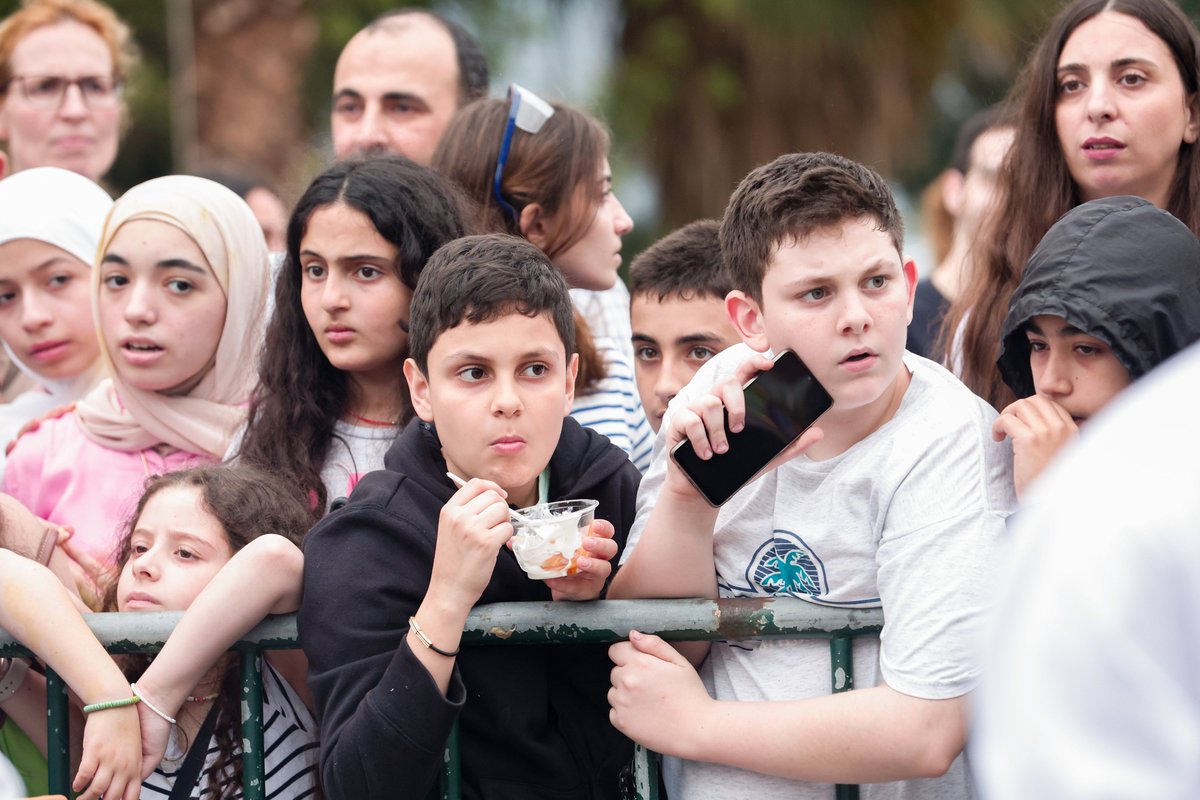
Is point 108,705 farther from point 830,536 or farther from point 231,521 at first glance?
point 830,536

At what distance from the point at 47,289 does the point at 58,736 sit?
5.41 ft

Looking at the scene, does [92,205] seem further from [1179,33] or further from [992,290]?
[1179,33]

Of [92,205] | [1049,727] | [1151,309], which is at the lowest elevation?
[1049,727]

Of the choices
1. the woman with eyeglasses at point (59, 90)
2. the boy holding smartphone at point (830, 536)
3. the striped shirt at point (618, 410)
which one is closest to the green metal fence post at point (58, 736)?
the boy holding smartphone at point (830, 536)

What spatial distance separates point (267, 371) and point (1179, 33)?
7.13 ft

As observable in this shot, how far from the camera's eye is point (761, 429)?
2424 mm

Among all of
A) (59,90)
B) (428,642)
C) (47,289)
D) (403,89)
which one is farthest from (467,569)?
(59,90)

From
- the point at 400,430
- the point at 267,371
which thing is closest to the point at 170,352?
the point at 267,371

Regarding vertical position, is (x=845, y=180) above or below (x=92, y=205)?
below

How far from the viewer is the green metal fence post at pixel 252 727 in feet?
8.49

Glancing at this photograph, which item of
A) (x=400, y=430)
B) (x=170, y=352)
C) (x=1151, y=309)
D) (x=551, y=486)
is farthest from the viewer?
(x=170, y=352)

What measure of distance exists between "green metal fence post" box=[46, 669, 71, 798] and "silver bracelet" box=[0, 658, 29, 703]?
254 millimetres

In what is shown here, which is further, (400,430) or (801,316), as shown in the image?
(400,430)

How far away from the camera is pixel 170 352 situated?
3.52 metres
